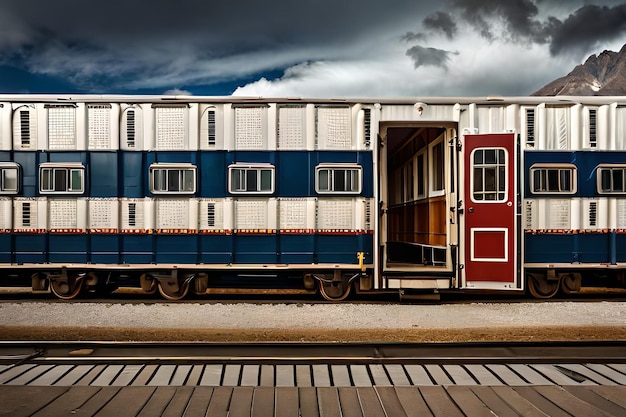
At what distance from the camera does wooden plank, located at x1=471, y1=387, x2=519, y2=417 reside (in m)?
3.27

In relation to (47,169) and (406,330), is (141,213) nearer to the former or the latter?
(47,169)

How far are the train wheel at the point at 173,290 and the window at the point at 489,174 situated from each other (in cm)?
595

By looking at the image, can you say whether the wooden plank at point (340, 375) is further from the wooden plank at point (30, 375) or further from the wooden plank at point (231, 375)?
the wooden plank at point (30, 375)

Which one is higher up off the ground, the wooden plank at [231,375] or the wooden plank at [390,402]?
the wooden plank at [390,402]

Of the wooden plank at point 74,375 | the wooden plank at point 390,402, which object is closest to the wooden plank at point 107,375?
the wooden plank at point 74,375

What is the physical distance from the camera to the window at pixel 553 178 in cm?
898

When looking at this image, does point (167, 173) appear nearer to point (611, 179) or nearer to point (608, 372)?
point (608, 372)

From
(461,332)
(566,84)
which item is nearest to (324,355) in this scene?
(461,332)

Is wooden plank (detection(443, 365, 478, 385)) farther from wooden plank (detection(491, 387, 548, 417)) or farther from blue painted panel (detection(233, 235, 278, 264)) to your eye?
blue painted panel (detection(233, 235, 278, 264))

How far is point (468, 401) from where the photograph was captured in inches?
137

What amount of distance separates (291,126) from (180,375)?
583 cm

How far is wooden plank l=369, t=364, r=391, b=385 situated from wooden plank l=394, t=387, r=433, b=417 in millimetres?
453

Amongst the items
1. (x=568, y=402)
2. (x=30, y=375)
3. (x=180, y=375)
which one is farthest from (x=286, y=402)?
(x=30, y=375)

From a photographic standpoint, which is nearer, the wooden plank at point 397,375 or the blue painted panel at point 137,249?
the wooden plank at point 397,375
